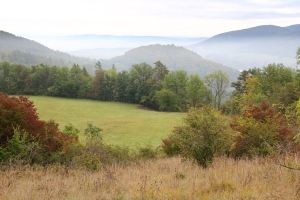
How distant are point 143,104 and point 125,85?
27.7ft

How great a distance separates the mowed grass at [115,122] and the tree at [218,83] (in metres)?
20.2

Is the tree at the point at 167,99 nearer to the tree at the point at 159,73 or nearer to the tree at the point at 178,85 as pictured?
the tree at the point at 178,85

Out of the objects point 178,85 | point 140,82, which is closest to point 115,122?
point 178,85

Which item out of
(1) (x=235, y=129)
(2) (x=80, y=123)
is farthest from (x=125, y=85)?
(1) (x=235, y=129)

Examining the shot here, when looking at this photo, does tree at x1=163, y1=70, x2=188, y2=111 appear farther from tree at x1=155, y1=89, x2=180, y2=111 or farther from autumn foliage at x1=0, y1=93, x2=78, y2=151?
autumn foliage at x1=0, y1=93, x2=78, y2=151

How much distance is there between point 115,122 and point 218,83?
3224cm

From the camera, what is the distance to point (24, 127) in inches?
519

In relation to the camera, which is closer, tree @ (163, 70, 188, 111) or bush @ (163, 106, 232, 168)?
bush @ (163, 106, 232, 168)

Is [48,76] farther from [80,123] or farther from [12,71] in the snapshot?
[80,123]

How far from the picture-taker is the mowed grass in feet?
109

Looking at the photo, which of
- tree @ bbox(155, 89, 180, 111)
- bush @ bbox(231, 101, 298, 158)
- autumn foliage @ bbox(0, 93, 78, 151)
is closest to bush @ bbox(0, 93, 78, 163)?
autumn foliage @ bbox(0, 93, 78, 151)

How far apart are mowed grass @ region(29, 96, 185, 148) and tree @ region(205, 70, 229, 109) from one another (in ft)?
66.2

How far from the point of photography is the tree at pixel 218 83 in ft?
207

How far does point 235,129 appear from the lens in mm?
12367
